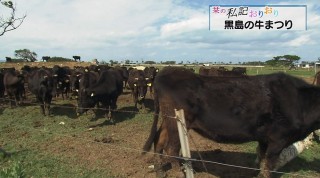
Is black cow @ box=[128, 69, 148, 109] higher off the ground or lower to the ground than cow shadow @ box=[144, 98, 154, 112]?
higher

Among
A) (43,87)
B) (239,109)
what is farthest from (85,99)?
(239,109)

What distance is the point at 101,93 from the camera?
1326 centimetres

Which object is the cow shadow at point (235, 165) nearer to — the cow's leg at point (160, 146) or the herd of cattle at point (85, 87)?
the cow's leg at point (160, 146)

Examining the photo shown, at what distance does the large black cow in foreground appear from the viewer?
20.2 ft

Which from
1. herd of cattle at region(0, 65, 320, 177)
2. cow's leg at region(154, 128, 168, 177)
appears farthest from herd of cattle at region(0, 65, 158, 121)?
herd of cattle at region(0, 65, 320, 177)

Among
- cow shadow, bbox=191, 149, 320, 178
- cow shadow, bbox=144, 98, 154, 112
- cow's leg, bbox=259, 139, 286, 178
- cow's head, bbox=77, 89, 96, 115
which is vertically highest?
cow's head, bbox=77, 89, 96, 115

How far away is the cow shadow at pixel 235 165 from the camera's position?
717 centimetres

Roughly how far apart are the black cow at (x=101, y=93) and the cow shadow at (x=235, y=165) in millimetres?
5510

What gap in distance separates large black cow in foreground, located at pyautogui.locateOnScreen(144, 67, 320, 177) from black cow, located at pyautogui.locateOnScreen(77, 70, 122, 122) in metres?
6.63

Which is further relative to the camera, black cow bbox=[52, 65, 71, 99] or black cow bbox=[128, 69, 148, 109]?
black cow bbox=[52, 65, 71, 99]

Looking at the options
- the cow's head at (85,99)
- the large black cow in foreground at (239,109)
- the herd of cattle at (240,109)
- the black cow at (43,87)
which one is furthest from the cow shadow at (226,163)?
the black cow at (43,87)

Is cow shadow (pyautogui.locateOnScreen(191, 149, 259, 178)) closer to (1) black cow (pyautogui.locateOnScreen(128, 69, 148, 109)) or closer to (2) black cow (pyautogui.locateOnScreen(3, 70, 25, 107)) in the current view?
(1) black cow (pyautogui.locateOnScreen(128, 69, 148, 109))

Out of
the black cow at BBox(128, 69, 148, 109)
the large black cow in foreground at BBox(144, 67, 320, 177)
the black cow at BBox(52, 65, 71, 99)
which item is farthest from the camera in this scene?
the black cow at BBox(52, 65, 71, 99)

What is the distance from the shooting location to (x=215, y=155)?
27.4 feet
